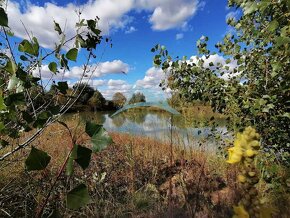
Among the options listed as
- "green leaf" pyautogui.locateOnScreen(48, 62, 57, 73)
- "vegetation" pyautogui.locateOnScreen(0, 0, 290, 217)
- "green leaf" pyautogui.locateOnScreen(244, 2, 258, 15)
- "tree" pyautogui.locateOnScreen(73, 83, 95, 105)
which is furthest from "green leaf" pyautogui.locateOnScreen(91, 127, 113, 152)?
"green leaf" pyautogui.locateOnScreen(244, 2, 258, 15)

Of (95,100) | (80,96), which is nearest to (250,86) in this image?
(80,96)

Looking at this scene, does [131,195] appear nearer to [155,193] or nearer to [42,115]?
[155,193]

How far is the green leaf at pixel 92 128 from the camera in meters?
1.00

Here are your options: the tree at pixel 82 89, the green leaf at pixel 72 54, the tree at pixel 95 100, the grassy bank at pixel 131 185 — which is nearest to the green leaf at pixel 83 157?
the green leaf at pixel 72 54

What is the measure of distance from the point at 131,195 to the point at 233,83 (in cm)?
179

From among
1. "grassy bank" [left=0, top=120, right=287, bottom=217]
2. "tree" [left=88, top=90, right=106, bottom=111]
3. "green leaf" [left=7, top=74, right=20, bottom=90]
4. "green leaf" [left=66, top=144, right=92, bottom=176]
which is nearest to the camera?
"green leaf" [left=66, top=144, right=92, bottom=176]

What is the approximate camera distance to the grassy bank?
2.77 meters

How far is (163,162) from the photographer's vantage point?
17.0ft

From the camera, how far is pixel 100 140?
1.01 m

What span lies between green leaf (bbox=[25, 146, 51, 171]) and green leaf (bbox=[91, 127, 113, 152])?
15 cm

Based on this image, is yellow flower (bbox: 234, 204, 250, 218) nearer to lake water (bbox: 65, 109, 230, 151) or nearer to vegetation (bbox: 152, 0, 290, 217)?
vegetation (bbox: 152, 0, 290, 217)

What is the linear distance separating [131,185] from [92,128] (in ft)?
10.3

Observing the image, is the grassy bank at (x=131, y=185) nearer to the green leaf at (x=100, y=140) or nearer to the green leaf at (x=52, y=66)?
the green leaf at (x=52, y=66)

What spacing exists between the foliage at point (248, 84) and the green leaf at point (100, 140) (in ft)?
5.45
